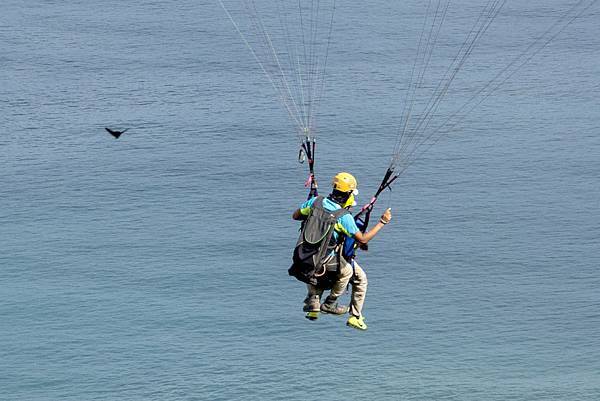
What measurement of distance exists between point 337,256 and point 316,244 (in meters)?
1.06

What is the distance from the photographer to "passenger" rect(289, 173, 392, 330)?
35.9m

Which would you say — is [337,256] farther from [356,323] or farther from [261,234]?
[261,234]

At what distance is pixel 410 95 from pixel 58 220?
5837 cm

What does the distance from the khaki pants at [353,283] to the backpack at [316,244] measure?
68cm

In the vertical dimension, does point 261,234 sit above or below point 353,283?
below

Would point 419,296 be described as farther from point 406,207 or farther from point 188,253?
point 188,253

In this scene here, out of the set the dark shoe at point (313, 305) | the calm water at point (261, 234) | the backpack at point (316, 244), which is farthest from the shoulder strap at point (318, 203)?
the calm water at point (261, 234)

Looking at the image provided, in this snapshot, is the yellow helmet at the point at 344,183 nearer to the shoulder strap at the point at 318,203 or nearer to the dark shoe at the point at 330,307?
the shoulder strap at the point at 318,203

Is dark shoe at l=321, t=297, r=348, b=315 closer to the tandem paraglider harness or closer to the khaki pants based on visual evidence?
→ the khaki pants

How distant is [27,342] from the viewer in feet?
518

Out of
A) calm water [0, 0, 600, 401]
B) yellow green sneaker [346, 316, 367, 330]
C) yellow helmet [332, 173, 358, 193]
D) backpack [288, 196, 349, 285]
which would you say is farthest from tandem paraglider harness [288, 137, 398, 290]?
calm water [0, 0, 600, 401]

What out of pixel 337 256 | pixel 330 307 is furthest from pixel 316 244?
pixel 330 307

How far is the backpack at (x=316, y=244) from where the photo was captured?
36000mm

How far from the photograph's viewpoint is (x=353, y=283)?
38.5 m
